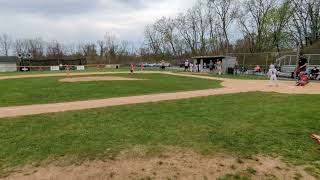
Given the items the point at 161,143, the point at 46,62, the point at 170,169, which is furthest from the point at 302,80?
the point at 46,62

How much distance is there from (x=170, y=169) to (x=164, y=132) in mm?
2476

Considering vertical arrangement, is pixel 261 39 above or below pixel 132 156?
above

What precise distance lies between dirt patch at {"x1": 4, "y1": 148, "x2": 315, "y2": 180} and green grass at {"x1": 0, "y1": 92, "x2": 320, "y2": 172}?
0.41m

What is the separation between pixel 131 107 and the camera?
12742mm

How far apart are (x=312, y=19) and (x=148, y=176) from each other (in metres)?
56.5

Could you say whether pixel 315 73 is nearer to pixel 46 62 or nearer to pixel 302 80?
pixel 302 80

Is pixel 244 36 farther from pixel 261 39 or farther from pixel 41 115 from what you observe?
pixel 41 115

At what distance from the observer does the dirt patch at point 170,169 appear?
5.81 meters

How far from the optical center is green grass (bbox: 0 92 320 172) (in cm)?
703

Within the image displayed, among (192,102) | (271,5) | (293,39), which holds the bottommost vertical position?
(192,102)

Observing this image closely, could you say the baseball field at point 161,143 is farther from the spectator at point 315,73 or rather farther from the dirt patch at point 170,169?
the spectator at point 315,73

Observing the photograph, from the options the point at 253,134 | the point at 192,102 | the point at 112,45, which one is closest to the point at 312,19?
the point at 192,102

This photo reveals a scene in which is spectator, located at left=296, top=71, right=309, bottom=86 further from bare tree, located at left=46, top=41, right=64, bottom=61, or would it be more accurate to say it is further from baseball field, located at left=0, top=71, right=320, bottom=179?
bare tree, located at left=46, top=41, right=64, bottom=61

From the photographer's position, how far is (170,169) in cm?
607
